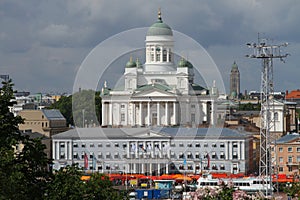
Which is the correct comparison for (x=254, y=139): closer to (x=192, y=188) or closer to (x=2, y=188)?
(x=192, y=188)

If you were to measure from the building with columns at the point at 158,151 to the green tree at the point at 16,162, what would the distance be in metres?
51.4

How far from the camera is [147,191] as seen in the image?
225 ft

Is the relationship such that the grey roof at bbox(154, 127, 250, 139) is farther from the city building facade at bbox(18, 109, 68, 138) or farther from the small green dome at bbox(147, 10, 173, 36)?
the small green dome at bbox(147, 10, 173, 36)

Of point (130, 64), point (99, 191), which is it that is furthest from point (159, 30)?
point (99, 191)

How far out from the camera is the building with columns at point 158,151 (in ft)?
298

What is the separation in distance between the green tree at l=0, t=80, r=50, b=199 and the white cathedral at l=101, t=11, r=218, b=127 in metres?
81.5

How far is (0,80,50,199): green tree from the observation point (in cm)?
3306

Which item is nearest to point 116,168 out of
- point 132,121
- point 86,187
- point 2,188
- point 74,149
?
point 74,149

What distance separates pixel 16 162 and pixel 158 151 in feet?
189


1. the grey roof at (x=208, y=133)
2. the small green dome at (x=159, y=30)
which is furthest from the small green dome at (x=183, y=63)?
the grey roof at (x=208, y=133)

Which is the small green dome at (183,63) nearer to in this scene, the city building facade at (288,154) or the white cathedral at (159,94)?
the white cathedral at (159,94)

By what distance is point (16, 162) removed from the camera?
3534cm

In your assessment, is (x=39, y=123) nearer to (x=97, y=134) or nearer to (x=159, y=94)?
(x=97, y=134)

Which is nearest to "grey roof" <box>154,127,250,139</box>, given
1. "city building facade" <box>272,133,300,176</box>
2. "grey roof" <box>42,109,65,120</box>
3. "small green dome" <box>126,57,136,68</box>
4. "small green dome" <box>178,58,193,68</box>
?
"city building facade" <box>272,133,300,176</box>
